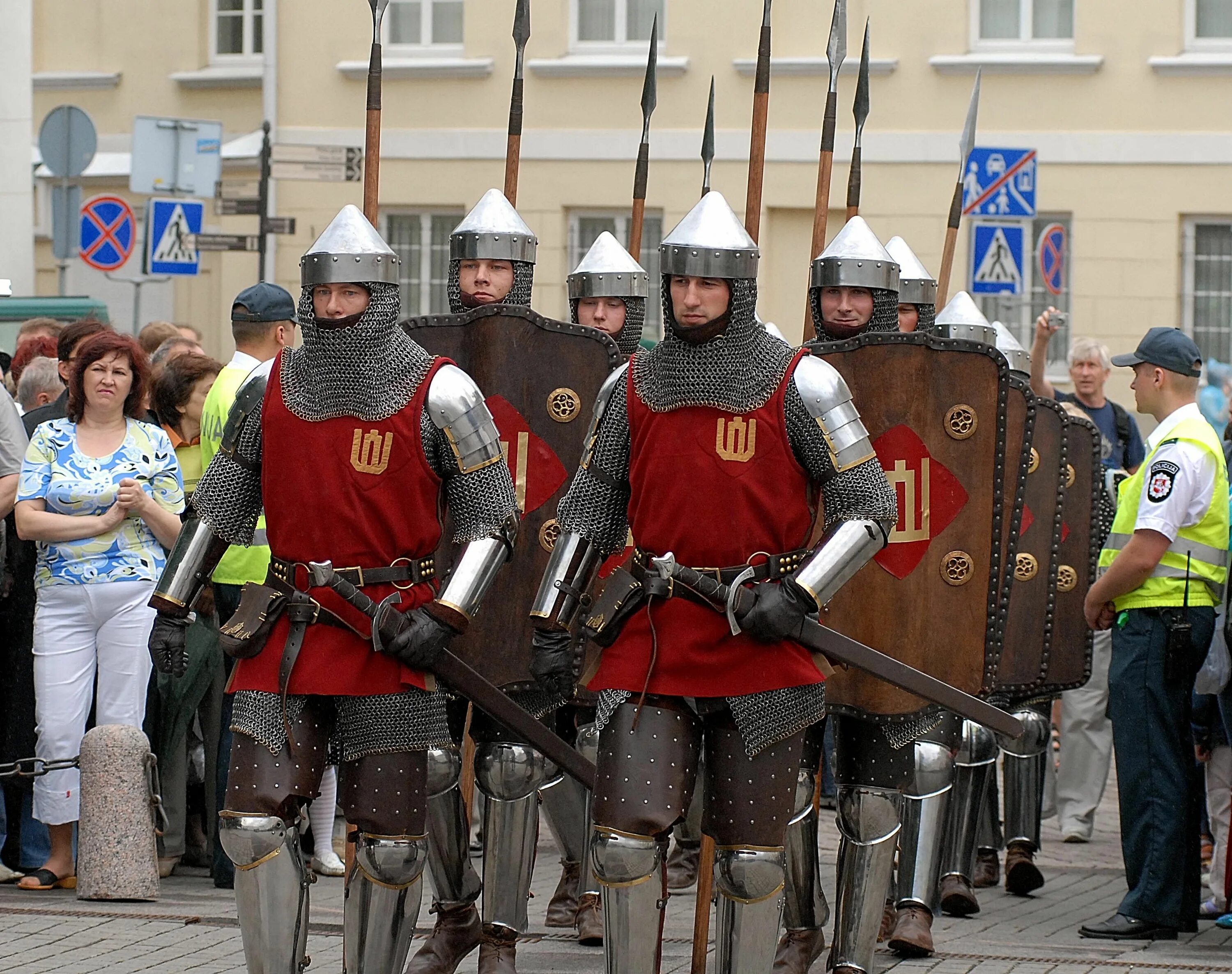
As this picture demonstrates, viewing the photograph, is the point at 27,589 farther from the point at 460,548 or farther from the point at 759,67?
the point at 759,67

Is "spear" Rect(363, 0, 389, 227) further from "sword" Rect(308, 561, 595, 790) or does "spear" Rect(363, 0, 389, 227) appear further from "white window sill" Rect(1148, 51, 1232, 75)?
"white window sill" Rect(1148, 51, 1232, 75)

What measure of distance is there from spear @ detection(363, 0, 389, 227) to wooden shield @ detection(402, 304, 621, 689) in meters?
0.56

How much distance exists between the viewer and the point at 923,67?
18359 millimetres

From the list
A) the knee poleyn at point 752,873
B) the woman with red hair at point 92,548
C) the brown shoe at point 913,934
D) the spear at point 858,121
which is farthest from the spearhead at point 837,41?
the knee poleyn at point 752,873

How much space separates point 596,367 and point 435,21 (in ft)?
46.8

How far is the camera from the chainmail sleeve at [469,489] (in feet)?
18.2

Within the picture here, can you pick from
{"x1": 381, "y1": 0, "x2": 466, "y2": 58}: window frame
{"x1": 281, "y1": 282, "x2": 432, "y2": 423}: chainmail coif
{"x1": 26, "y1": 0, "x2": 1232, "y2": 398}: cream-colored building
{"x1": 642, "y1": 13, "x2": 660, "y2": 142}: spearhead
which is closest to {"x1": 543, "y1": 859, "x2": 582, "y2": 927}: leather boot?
{"x1": 281, "y1": 282, "x2": 432, "y2": 423}: chainmail coif

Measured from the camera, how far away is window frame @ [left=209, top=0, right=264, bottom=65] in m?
20.9

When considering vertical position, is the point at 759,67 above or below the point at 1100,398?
above

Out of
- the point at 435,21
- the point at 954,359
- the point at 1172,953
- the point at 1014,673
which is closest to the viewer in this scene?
the point at 954,359

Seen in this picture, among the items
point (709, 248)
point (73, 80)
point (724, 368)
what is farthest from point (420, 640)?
point (73, 80)

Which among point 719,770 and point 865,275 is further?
point 865,275

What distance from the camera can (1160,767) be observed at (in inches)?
278

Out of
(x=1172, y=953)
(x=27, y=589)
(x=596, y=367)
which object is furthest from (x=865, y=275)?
(x=27, y=589)
